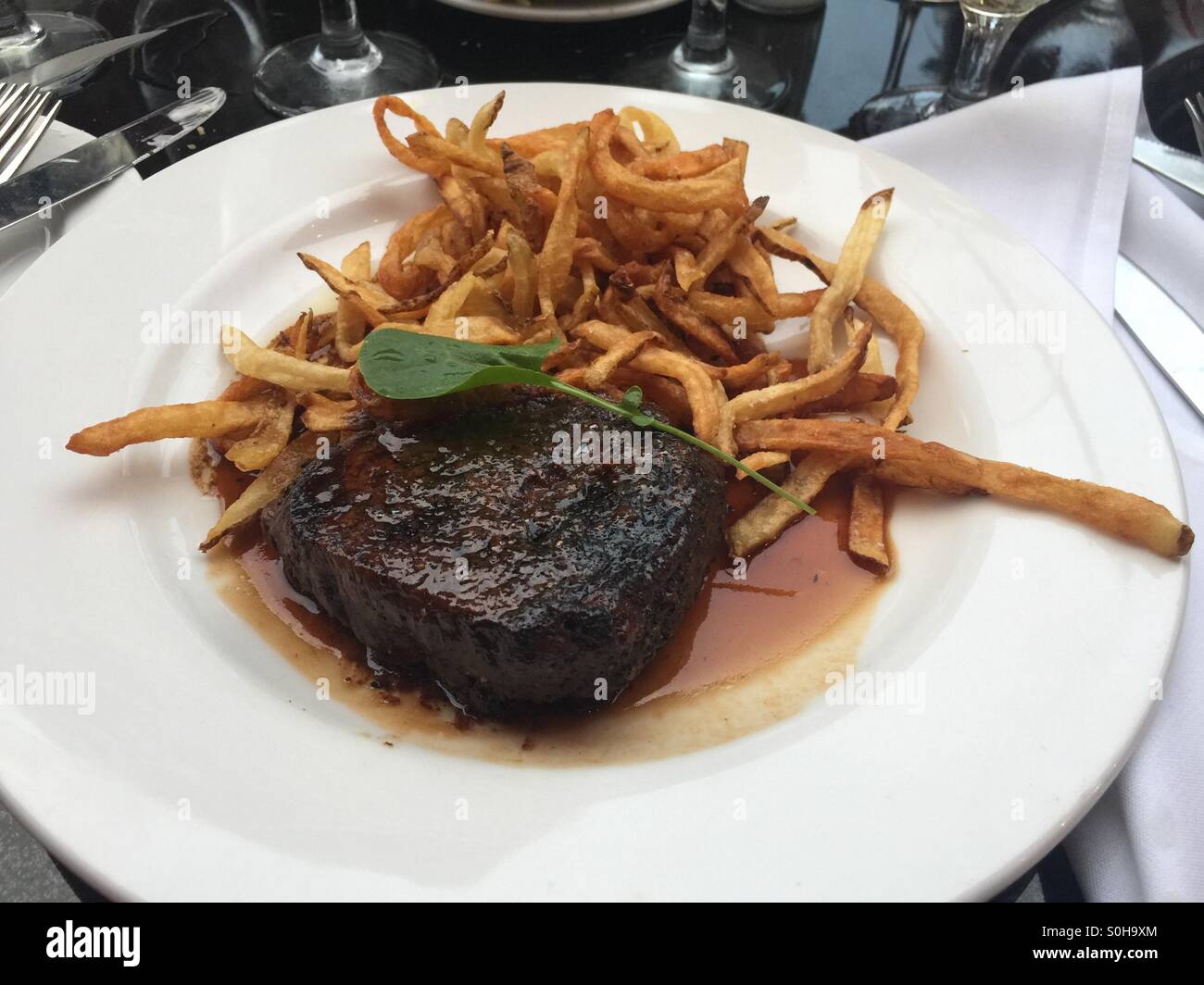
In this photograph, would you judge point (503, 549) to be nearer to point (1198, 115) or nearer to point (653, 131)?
point (653, 131)

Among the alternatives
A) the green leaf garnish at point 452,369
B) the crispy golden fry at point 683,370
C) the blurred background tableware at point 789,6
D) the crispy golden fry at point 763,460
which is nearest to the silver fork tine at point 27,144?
the green leaf garnish at point 452,369

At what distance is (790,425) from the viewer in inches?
101

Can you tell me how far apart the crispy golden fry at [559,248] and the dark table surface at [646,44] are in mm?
1802

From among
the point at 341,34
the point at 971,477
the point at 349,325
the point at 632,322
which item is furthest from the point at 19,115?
the point at 971,477

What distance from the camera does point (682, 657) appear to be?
2436 millimetres

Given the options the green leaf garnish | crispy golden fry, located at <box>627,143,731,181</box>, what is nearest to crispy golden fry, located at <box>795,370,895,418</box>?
the green leaf garnish

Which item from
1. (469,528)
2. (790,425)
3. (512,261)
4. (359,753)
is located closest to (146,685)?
(359,753)

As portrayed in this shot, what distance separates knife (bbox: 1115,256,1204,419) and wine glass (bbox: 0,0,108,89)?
13.7 feet

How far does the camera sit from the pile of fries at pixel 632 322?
98.0 inches

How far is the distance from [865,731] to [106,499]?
1839 mm

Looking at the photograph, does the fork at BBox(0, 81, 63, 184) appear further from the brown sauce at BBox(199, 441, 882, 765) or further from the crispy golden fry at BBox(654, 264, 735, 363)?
the crispy golden fry at BBox(654, 264, 735, 363)

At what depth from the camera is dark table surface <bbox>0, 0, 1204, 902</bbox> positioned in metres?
4.12

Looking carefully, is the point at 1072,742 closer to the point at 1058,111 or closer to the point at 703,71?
the point at 1058,111

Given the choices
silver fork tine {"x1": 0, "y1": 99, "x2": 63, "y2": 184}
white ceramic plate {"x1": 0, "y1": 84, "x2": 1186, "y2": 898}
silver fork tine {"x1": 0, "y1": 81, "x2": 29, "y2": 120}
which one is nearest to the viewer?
white ceramic plate {"x1": 0, "y1": 84, "x2": 1186, "y2": 898}
